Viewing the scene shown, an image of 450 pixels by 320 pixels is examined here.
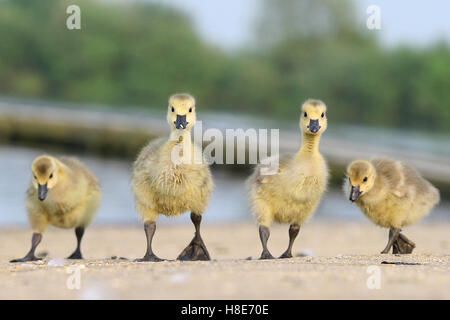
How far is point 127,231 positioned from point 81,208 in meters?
6.75

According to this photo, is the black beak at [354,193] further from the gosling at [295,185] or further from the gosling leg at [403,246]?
the gosling leg at [403,246]

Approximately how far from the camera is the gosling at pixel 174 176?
23.8 ft

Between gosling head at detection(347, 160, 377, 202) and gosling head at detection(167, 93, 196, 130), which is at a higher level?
gosling head at detection(167, 93, 196, 130)

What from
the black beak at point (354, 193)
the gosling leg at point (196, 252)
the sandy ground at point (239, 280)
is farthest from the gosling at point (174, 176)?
the black beak at point (354, 193)

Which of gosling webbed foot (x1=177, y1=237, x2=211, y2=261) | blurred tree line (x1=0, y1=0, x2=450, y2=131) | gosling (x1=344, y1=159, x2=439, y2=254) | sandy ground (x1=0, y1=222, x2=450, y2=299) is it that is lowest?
gosling webbed foot (x1=177, y1=237, x2=211, y2=261)

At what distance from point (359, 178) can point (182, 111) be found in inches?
73.1

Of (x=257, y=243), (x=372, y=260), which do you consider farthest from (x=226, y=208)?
(x=372, y=260)

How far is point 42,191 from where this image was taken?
7875 millimetres

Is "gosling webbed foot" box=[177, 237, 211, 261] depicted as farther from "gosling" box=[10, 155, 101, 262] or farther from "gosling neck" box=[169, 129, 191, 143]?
"gosling" box=[10, 155, 101, 262]

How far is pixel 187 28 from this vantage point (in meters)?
70.6

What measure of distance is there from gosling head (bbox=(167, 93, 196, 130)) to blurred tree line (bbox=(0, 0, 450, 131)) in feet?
134

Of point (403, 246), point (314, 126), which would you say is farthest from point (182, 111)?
point (403, 246)

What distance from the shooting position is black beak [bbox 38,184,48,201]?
781 centimetres

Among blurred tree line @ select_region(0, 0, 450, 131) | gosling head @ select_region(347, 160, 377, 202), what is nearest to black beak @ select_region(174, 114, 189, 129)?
gosling head @ select_region(347, 160, 377, 202)
